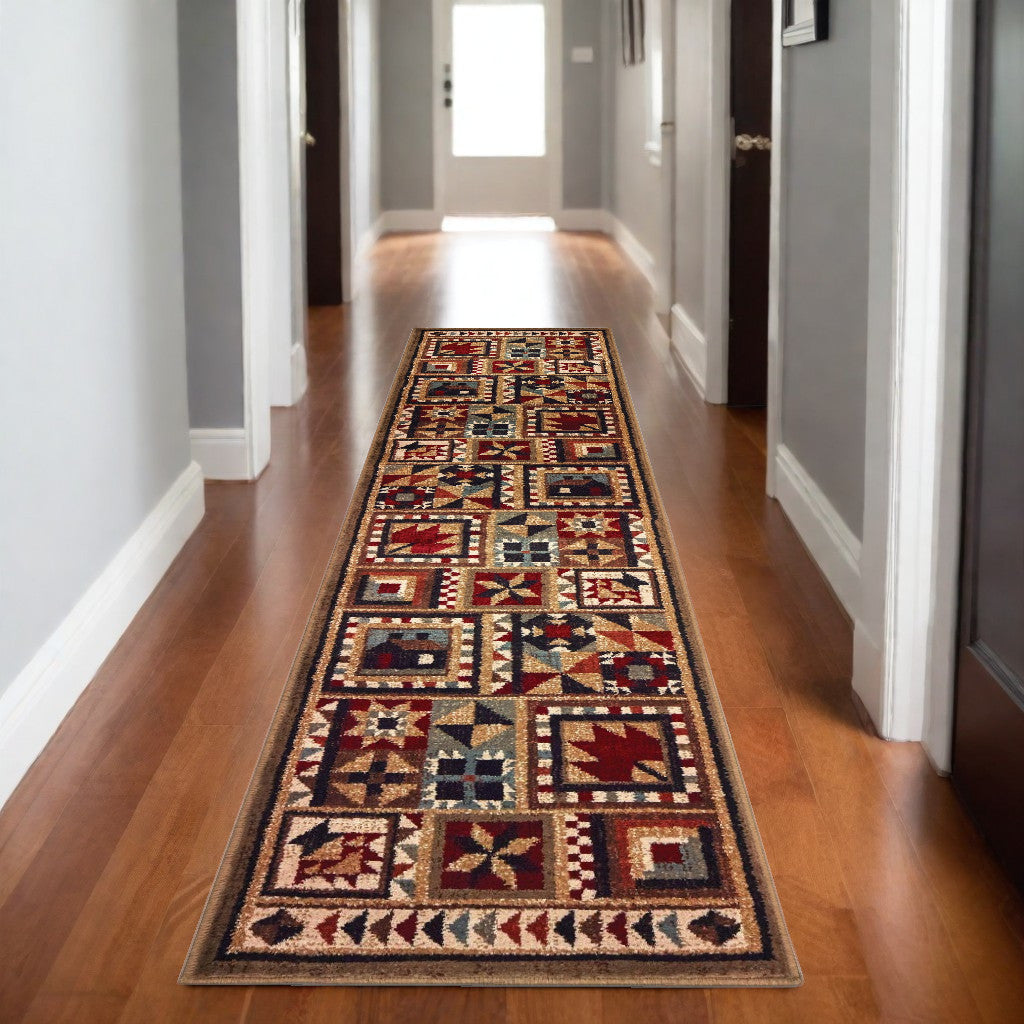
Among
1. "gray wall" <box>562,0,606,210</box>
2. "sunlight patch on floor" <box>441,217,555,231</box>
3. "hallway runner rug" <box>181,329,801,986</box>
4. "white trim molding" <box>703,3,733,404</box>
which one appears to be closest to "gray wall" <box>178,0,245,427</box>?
"hallway runner rug" <box>181,329,801,986</box>

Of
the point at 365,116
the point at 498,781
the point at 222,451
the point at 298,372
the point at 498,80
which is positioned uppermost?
the point at 498,80

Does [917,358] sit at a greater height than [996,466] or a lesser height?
greater

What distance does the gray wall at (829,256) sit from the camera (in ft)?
10.4

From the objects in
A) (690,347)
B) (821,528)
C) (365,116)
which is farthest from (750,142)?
(365,116)

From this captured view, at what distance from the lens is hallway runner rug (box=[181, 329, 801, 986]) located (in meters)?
1.86

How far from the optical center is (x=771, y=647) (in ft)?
9.86

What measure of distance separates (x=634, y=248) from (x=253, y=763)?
8312 mm

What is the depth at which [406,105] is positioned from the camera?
12844mm

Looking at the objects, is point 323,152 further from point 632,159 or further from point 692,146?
point 632,159

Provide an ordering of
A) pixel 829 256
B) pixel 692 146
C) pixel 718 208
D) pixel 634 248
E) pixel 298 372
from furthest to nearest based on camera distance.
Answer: pixel 634 248, pixel 692 146, pixel 298 372, pixel 718 208, pixel 829 256

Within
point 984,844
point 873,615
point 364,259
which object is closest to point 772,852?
point 984,844

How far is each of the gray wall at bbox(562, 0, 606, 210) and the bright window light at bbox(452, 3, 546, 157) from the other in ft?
1.68

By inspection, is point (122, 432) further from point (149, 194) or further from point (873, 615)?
point (873, 615)

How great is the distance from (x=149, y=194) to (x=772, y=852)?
2.28 metres
